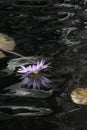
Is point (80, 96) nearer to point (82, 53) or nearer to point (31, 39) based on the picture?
point (82, 53)

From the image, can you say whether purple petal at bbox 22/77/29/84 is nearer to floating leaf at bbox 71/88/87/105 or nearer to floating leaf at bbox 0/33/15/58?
floating leaf at bbox 71/88/87/105

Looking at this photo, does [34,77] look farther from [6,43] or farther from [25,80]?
[6,43]

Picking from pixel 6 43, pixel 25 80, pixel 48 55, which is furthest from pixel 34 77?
pixel 6 43

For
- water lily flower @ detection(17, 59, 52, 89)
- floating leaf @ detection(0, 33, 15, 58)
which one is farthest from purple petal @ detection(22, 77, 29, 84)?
floating leaf @ detection(0, 33, 15, 58)

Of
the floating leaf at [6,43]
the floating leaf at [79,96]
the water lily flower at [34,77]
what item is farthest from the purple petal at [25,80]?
the floating leaf at [6,43]

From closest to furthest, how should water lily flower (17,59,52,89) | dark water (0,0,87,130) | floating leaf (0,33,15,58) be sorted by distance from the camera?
dark water (0,0,87,130), water lily flower (17,59,52,89), floating leaf (0,33,15,58)

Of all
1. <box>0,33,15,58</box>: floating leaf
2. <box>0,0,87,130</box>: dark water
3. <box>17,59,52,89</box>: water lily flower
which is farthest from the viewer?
<box>0,33,15,58</box>: floating leaf
